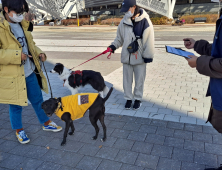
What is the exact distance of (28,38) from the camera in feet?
10.6

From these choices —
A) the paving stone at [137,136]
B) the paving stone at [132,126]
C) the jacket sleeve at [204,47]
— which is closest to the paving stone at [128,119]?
the paving stone at [132,126]

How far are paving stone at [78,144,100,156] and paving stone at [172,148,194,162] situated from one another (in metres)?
1.15

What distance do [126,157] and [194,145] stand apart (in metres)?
1.08

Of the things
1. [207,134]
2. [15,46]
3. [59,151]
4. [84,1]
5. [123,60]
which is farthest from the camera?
[84,1]

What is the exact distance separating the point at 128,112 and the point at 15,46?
8.35 feet

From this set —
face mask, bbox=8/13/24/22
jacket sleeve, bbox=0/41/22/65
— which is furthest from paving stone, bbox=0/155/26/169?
face mask, bbox=8/13/24/22

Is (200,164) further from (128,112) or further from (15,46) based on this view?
(15,46)

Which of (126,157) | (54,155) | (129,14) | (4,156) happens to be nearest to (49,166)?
(54,155)

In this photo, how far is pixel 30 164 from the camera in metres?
2.95

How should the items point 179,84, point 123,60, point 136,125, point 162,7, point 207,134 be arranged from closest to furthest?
point 207,134 < point 136,125 < point 123,60 < point 179,84 < point 162,7

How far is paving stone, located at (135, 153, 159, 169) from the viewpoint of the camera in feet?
9.22

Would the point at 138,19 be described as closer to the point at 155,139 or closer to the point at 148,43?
the point at 148,43

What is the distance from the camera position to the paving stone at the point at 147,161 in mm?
2810

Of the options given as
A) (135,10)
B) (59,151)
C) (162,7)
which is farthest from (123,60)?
(162,7)
